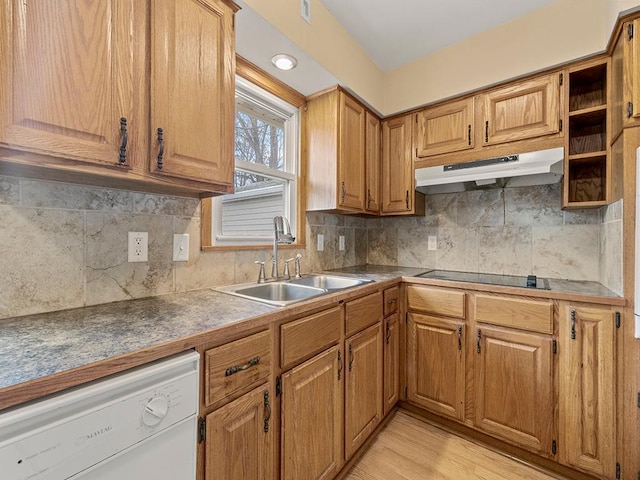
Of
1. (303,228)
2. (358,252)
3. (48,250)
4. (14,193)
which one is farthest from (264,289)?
(358,252)

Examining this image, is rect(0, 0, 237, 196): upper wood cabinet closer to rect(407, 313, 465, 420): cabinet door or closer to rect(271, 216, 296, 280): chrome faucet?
rect(271, 216, 296, 280): chrome faucet

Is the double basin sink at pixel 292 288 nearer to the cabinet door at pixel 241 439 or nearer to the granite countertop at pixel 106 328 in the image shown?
the granite countertop at pixel 106 328

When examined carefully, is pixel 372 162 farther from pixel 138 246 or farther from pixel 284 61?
pixel 138 246

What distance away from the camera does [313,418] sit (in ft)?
4.23

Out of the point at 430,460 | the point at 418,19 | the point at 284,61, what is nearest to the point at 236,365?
the point at 430,460

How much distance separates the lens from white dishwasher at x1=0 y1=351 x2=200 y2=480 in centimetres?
55

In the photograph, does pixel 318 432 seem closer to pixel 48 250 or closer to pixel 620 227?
pixel 48 250

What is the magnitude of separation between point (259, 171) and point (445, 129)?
4.67 feet

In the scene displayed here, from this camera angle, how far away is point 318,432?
132 cm

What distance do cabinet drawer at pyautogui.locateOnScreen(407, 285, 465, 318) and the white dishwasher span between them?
156 cm

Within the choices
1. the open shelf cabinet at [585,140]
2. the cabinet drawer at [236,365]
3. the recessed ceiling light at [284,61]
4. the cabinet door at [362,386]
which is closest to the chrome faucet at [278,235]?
the cabinet door at [362,386]

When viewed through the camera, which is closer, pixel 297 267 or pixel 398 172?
pixel 297 267

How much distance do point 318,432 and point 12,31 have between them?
5.57ft

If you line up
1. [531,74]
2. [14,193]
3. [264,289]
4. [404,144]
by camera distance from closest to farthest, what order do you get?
[14,193], [264,289], [531,74], [404,144]
